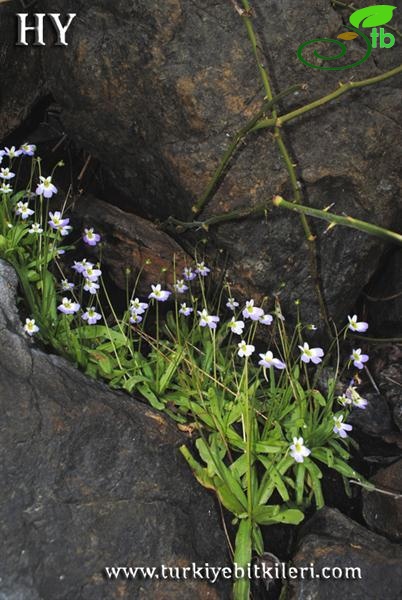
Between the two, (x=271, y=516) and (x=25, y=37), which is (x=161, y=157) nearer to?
(x=25, y=37)

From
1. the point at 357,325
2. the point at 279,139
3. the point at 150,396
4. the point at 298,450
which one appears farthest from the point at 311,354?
the point at 279,139

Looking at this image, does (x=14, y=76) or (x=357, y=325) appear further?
(x=14, y=76)

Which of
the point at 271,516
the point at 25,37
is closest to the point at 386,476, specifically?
the point at 271,516

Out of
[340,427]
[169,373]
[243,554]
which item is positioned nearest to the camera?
[243,554]

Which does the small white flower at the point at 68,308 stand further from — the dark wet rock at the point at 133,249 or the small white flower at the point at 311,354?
the small white flower at the point at 311,354

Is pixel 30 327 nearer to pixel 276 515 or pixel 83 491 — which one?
pixel 83 491

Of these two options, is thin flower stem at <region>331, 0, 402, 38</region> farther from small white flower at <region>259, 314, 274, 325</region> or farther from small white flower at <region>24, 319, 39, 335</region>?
small white flower at <region>24, 319, 39, 335</region>

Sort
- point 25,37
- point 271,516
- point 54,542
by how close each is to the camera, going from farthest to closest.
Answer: point 25,37 → point 271,516 → point 54,542
